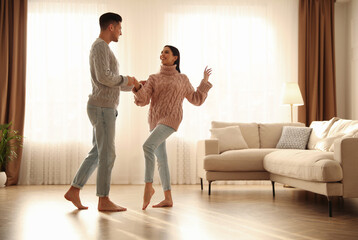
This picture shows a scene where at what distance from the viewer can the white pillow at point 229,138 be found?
5.42 metres

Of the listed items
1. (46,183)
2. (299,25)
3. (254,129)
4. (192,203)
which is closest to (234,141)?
(254,129)

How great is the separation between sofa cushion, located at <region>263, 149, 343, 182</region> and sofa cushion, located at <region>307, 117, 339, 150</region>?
0.83 m

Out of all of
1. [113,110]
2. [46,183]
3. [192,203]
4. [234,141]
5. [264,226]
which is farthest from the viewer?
[46,183]

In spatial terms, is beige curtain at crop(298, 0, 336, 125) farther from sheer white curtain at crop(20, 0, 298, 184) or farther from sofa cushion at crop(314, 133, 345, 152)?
sofa cushion at crop(314, 133, 345, 152)

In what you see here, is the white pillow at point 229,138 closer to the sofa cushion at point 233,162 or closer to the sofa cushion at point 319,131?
the sofa cushion at point 233,162

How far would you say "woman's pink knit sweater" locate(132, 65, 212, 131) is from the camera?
3.63 meters

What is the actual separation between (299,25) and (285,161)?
3087mm

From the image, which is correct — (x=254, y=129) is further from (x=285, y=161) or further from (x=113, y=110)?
(x=113, y=110)

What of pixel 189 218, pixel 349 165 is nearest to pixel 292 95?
pixel 349 165

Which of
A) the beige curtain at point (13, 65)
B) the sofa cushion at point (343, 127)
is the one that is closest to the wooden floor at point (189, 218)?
the sofa cushion at point (343, 127)

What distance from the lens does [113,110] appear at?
137 inches

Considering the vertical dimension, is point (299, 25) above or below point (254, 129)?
above

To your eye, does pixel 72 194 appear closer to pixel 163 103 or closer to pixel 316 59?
pixel 163 103

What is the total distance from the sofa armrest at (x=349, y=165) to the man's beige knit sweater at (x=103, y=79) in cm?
176
